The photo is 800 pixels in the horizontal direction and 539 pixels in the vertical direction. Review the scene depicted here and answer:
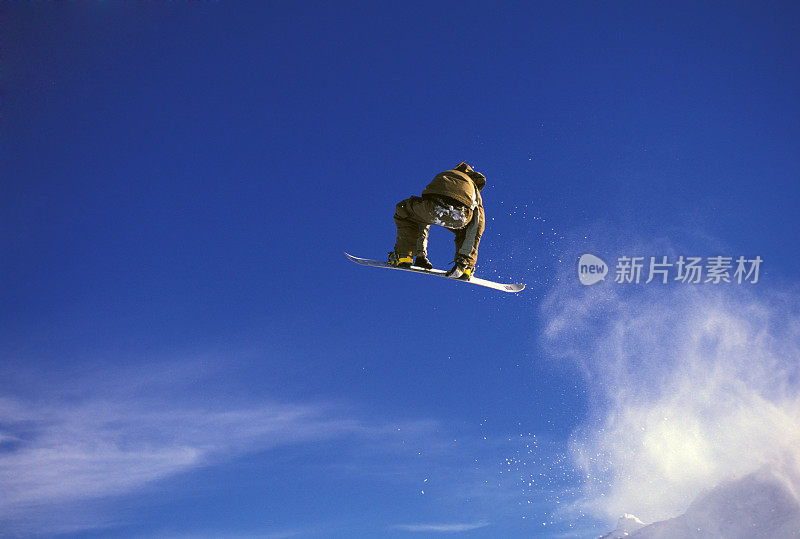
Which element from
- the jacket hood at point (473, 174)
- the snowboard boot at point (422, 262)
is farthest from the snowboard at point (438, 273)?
the jacket hood at point (473, 174)

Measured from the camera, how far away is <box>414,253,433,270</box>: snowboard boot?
11977mm

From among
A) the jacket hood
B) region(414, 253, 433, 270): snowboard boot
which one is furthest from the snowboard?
the jacket hood

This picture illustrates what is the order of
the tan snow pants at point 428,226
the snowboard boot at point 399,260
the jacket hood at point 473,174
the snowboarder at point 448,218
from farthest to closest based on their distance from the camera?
the snowboard boot at point 399,260 → the jacket hood at point 473,174 → the tan snow pants at point 428,226 → the snowboarder at point 448,218

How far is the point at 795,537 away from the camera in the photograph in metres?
→ 163

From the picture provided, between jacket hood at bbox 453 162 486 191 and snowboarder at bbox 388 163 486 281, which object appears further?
jacket hood at bbox 453 162 486 191

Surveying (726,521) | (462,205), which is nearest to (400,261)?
(462,205)

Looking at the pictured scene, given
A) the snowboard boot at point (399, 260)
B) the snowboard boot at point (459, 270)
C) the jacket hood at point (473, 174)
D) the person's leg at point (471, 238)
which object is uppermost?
the jacket hood at point (473, 174)

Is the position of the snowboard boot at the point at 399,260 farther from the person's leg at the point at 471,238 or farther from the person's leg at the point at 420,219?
the person's leg at the point at 471,238

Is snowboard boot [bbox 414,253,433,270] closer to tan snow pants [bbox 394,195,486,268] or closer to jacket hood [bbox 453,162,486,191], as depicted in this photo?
tan snow pants [bbox 394,195,486,268]

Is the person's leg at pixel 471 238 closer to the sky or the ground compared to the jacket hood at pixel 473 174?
closer to the ground

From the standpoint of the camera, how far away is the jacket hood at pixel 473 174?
38.9 ft

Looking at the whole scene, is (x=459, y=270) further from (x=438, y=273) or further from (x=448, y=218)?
(x=448, y=218)

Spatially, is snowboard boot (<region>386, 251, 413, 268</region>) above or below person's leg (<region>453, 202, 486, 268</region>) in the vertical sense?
below

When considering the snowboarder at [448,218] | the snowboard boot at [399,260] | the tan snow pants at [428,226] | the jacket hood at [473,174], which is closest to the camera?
the snowboarder at [448,218]
